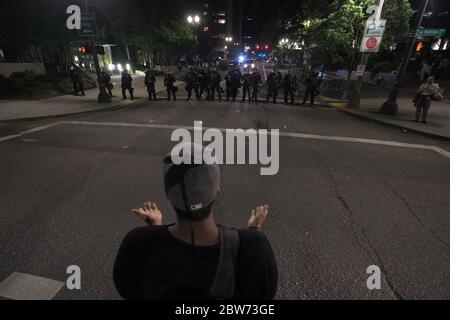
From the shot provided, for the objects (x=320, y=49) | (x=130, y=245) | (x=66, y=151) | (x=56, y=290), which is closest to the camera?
(x=130, y=245)

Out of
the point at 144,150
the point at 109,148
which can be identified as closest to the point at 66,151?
the point at 109,148

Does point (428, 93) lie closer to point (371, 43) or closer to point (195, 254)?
point (371, 43)

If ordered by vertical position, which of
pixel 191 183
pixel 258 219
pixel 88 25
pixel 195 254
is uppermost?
pixel 88 25

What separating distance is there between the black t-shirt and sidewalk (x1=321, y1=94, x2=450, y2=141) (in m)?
9.41

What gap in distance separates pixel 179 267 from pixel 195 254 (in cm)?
10

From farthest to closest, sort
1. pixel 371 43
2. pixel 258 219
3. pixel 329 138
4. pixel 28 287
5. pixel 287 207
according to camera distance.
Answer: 1. pixel 371 43
2. pixel 329 138
3. pixel 287 207
4. pixel 28 287
5. pixel 258 219

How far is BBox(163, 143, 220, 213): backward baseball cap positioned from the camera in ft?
3.97

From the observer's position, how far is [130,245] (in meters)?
1.32

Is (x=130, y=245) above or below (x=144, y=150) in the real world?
above

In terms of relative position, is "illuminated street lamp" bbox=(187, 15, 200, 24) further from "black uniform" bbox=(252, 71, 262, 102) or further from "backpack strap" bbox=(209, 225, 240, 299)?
"backpack strap" bbox=(209, 225, 240, 299)

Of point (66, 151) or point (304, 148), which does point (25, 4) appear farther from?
point (304, 148)

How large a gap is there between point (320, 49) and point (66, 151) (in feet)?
48.8

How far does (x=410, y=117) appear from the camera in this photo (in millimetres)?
10914

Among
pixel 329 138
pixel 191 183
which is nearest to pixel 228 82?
pixel 329 138
